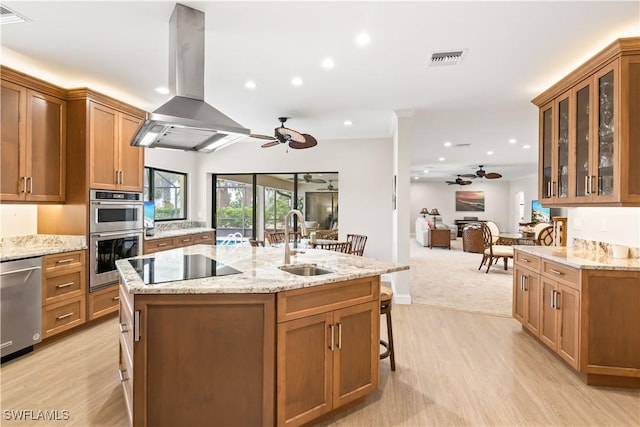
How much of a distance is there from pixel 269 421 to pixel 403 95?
358 centimetres

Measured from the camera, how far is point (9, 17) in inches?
94.8

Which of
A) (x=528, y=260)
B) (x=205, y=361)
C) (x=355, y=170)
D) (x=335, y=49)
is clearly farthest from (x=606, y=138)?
(x=355, y=170)

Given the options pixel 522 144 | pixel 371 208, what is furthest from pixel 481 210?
pixel 371 208

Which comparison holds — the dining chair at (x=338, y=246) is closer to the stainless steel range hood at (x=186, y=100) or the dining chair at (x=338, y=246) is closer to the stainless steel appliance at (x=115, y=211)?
the stainless steel appliance at (x=115, y=211)

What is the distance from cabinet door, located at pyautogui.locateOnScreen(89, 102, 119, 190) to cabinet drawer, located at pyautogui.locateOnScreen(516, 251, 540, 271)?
4.61m

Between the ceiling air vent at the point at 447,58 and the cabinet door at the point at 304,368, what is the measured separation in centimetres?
243

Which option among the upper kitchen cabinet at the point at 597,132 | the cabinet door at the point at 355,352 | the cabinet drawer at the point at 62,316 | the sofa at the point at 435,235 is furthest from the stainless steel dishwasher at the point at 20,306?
the sofa at the point at 435,235

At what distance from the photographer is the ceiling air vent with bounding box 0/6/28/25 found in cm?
233

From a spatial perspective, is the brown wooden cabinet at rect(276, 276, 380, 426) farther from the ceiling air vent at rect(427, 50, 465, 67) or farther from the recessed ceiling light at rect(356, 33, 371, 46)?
the ceiling air vent at rect(427, 50, 465, 67)

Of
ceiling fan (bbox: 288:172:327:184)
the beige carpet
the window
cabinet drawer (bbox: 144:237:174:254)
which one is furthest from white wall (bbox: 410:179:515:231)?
cabinet drawer (bbox: 144:237:174:254)

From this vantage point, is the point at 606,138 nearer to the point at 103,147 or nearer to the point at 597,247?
the point at 597,247

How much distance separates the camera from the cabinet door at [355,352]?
208 cm

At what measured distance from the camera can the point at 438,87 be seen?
3.76 meters

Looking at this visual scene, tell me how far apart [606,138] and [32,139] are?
5195 mm
